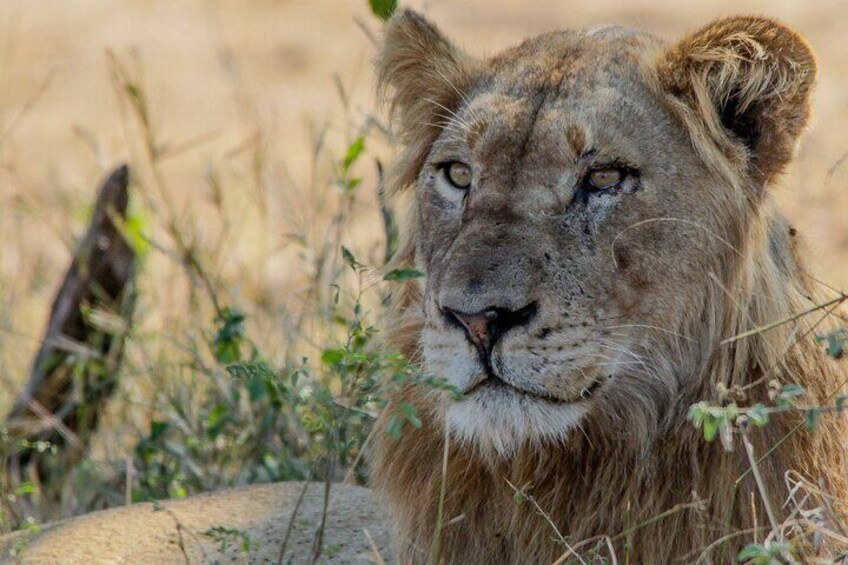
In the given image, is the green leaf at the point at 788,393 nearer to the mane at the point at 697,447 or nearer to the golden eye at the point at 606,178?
the mane at the point at 697,447

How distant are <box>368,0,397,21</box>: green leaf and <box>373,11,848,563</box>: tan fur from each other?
2.41ft

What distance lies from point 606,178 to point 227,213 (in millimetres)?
4781

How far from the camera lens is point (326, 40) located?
13.4 metres

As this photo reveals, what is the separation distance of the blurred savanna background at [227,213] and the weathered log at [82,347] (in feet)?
0.14

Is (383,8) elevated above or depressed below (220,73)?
below

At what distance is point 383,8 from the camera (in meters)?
4.29

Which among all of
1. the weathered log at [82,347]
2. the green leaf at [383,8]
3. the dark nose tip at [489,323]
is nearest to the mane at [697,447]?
the dark nose tip at [489,323]

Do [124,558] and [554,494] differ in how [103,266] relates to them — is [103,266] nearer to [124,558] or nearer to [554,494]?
[124,558]

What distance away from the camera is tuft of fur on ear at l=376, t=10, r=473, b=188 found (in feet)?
13.3

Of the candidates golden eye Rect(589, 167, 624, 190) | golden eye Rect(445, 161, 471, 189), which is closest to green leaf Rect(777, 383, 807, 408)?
golden eye Rect(589, 167, 624, 190)

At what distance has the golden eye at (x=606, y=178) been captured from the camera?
3.54 metres

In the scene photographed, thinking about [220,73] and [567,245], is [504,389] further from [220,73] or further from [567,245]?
[220,73]

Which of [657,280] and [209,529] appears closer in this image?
[657,280]

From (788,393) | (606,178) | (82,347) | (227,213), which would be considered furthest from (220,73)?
(788,393)
